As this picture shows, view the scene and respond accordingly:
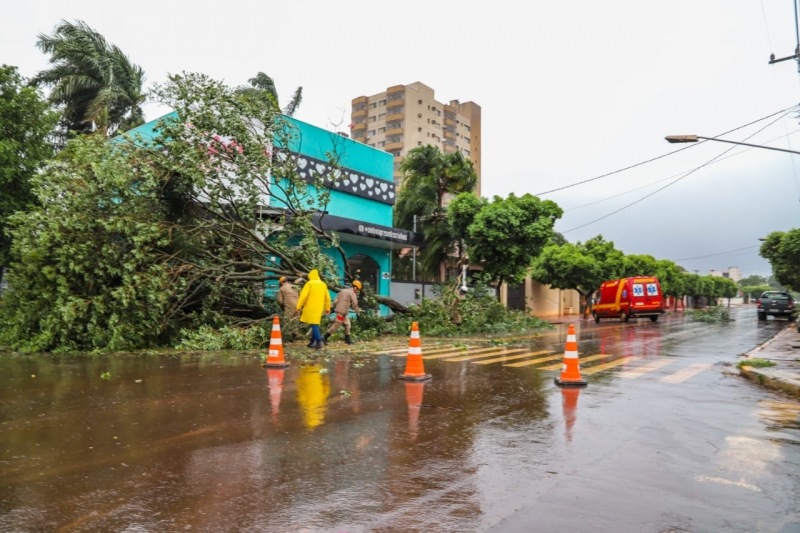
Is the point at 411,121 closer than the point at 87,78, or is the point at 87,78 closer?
the point at 87,78

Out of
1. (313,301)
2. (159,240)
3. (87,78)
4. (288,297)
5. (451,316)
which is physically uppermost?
(87,78)

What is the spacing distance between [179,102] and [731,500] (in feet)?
47.5

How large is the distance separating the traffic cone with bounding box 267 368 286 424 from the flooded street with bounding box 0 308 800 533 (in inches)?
2.5

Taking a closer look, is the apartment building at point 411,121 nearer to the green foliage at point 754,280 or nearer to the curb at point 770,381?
the curb at point 770,381

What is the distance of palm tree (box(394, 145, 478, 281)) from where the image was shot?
30.6m

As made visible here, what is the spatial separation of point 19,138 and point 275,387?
64.1 ft

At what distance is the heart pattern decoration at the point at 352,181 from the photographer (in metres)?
20.7

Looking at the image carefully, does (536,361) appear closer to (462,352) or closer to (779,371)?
(462,352)

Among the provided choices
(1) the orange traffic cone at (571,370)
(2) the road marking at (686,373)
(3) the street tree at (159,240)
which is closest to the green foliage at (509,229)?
(3) the street tree at (159,240)

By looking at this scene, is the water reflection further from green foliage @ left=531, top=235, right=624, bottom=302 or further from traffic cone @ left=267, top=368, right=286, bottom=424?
green foliage @ left=531, top=235, right=624, bottom=302

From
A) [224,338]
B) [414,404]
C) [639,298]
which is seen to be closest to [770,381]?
[414,404]

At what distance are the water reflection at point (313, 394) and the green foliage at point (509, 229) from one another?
1554 centimetres

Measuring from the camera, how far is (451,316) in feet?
63.7

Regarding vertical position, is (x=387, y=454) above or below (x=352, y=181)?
below
